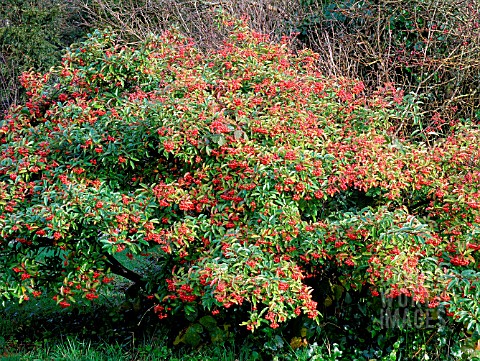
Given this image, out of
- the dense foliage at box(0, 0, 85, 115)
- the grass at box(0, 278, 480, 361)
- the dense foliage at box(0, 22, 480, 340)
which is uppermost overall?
the dense foliage at box(0, 22, 480, 340)

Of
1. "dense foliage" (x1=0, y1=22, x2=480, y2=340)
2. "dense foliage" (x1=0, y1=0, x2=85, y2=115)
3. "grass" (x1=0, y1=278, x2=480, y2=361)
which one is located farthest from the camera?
"dense foliage" (x1=0, y1=0, x2=85, y2=115)

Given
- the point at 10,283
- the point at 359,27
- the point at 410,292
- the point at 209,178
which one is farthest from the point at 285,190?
the point at 359,27

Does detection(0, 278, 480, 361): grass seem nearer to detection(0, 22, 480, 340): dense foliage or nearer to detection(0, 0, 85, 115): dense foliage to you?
detection(0, 22, 480, 340): dense foliage

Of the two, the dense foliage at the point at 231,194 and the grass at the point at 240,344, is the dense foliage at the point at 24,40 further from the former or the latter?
the grass at the point at 240,344

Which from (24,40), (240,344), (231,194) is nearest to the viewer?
(231,194)

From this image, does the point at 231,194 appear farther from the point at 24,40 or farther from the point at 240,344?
the point at 24,40

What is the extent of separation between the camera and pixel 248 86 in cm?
476

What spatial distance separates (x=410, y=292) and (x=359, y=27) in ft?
15.0

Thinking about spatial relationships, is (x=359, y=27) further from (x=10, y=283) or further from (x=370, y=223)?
(x=10, y=283)

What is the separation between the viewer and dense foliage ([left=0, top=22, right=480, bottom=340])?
389 cm

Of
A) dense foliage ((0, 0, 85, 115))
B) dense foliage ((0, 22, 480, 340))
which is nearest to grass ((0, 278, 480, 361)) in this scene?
dense foliage ((0, 22, 480, 340))

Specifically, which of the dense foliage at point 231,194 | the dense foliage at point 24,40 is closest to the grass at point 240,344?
the dense foliage at point 231,194

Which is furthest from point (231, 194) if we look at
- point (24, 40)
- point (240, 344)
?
point (24, 40)

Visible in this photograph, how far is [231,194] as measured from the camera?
13.8 ft
